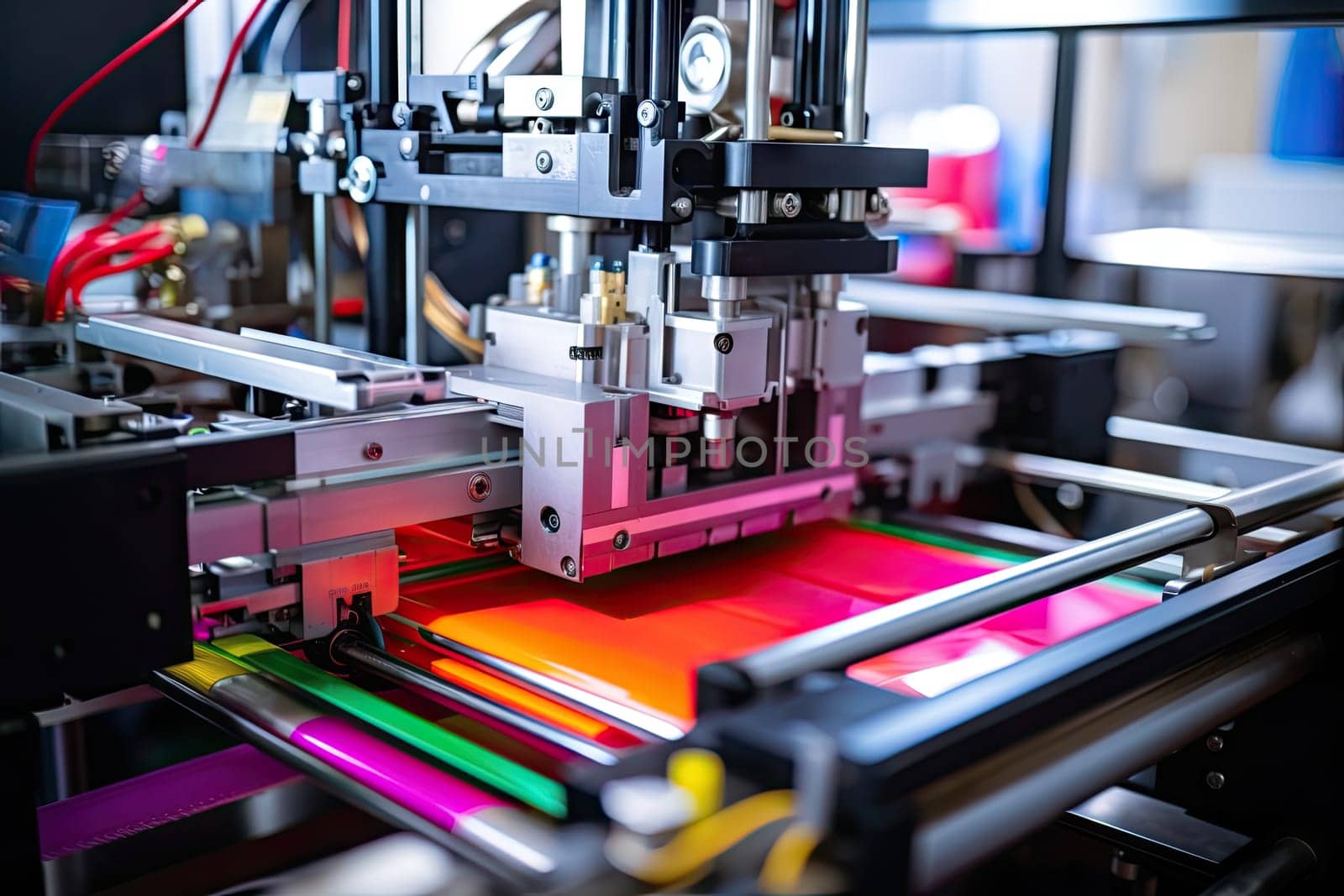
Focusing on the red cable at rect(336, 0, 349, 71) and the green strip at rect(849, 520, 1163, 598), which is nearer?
the green strip at rect(849, 520, 1163, 598)

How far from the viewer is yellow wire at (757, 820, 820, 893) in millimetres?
629

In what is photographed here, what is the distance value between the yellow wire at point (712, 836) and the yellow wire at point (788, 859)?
2 centimetres

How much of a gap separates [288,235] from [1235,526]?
4.18ft

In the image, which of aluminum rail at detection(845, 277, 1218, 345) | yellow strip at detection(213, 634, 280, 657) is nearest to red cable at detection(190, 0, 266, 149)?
yellow strip at detection(213, 634, 280, 657)

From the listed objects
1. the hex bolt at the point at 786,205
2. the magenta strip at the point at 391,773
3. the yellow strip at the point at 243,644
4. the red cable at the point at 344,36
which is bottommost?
the magenta strip at the point at 391,773

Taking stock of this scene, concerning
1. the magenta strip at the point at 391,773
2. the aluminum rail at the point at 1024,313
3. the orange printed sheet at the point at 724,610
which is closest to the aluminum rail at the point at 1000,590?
the orange printed sheet at the point at 724,610

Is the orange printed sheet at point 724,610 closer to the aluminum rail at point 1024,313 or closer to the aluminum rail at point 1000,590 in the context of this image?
the aluminum rail at point 1000,590

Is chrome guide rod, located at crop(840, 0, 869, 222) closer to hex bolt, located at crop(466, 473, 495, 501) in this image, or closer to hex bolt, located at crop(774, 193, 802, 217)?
hex bolt, located at crop(774, 193, 802, 217)

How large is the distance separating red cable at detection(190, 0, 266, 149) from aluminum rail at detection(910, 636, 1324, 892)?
4.20 feet

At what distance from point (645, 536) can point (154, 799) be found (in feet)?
1.59

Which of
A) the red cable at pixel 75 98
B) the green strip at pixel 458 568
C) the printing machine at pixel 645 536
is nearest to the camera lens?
the printing machine at pixel 645 536

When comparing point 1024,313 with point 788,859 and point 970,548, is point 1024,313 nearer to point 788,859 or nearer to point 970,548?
point 970,548

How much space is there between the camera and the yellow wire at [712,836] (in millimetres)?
628

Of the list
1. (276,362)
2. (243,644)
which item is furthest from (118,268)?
(243,644)
